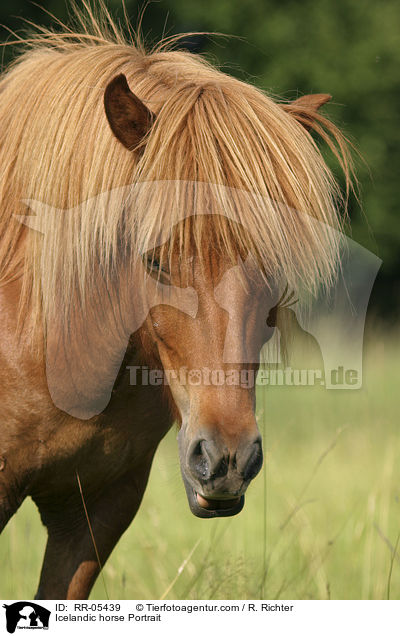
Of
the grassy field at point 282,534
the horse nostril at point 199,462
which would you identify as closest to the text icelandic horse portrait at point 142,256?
the horse nostril at point 199,462

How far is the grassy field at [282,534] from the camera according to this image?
2.65 metres

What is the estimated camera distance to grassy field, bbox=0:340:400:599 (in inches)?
104

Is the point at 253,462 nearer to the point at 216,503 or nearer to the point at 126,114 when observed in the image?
the point at 216,503

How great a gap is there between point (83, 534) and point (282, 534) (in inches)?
55.1

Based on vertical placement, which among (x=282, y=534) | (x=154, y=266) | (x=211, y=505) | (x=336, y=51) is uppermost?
(x=336, y=51)

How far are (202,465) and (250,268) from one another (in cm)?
44

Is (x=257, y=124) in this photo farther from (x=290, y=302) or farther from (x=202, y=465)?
(x=202, y=465)

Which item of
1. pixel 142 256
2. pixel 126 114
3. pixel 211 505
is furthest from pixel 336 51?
pixel 211 505

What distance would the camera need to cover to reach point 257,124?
5.60ft

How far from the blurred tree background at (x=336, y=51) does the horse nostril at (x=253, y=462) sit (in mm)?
9765

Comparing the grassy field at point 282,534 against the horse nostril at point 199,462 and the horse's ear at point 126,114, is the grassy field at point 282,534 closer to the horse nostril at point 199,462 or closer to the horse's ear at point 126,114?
the horse nostril at point 199,462

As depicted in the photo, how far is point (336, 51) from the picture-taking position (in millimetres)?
11289

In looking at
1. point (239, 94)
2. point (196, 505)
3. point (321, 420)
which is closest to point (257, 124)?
point (239, 94)

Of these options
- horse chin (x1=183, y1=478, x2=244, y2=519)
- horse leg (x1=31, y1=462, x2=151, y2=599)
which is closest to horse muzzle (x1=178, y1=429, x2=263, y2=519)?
A: horse chin (x1=183, y1=478, x2=244, y2=519)
